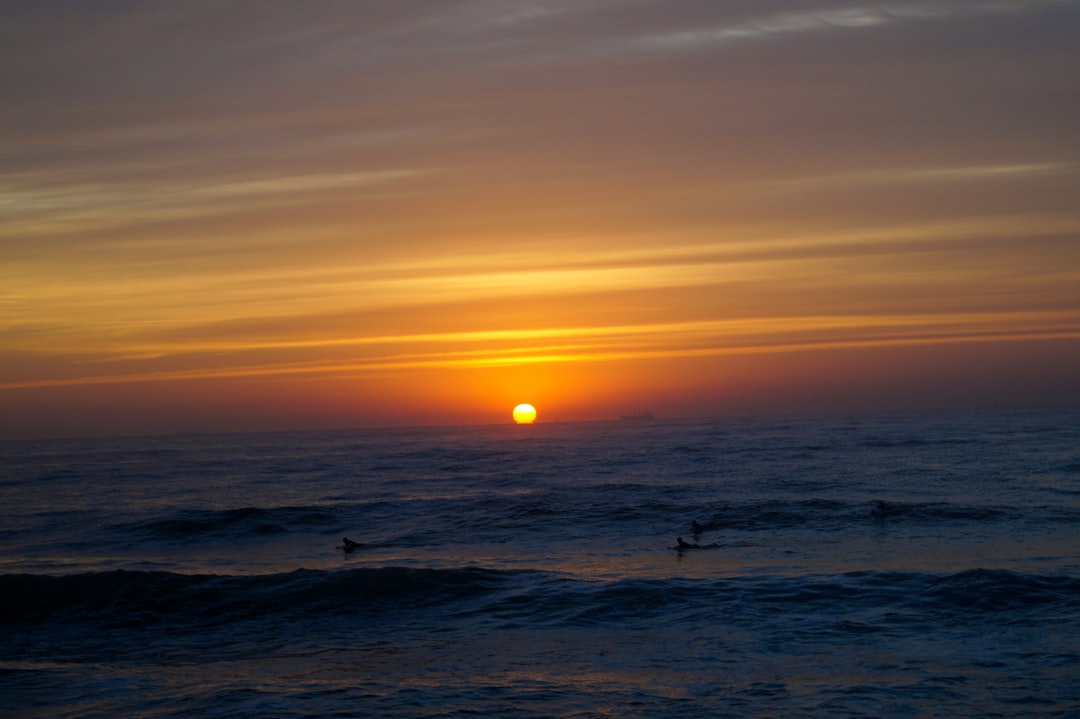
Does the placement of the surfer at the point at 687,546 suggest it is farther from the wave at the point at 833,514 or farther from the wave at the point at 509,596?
the wave at the point at 509,596

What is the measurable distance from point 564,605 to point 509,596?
5.46 feet

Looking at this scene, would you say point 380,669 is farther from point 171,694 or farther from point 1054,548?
point 1054,548

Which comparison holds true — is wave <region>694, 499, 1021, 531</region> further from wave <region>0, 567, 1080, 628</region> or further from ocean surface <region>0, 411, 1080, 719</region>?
wave <region>0, 567, 1080, 628</region>

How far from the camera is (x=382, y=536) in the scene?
98.3 feet

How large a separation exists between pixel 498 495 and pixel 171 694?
2731 cm

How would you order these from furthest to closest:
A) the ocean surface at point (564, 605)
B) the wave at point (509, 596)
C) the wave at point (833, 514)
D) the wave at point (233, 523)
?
the wave at point (233, 523)
the wave at point (833, 514)
the wave at point (509, 596)
the ocean surface at point (564, 605)

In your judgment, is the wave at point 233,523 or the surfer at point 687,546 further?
the wave at point 233,523

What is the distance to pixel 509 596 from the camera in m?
19.5

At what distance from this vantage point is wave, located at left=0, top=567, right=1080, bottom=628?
56.4ft

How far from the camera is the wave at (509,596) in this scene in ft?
56.4

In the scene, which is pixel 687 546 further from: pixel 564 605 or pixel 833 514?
pixel 833 514

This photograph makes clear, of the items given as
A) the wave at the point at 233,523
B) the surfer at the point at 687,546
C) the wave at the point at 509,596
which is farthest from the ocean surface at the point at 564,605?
the surfer at the point at 687,546

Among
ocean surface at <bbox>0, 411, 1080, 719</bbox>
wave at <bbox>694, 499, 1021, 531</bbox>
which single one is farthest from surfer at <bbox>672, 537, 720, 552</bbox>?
wave at <bbox>694, 499, 1021, 531</bbox>

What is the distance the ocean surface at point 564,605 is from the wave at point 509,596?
0.08 meters
